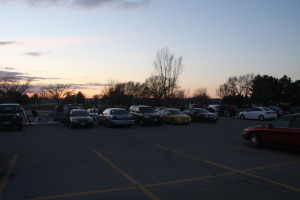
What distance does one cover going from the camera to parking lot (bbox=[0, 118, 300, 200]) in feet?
17.7

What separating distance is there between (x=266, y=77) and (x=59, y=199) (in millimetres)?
83638

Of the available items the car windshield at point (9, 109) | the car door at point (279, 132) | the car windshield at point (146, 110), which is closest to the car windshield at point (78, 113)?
the car windshield at point (9, 109)

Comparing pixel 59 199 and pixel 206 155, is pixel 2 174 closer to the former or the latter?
pixel 59 199

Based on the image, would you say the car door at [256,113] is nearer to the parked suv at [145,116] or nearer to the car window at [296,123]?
the parked suv at [145,116]

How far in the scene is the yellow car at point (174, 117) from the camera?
904 inches

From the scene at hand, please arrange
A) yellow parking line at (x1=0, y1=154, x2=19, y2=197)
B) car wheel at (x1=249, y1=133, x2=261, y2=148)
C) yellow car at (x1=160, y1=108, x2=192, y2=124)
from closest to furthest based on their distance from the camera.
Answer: yellow parking line at (x1=0, y1=154, x2=19, y2=197) → car wheel at (x1=249, y1=133, x2=261, y2=148) → yellow car at (x1=160, y1=108, x2=192, y2=124)

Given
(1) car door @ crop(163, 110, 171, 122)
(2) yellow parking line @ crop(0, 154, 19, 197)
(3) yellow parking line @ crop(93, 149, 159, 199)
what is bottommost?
(2) yellow parking line @ crop(0, 154, 19, 197)

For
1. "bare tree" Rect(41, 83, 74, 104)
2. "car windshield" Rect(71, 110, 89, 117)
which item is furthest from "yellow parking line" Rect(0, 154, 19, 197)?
"bare tree" Rect(41, 83, 74, 104)

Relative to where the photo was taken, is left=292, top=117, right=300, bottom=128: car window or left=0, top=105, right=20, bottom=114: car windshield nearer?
left=292, top=117, right=300, bottom=128: car window

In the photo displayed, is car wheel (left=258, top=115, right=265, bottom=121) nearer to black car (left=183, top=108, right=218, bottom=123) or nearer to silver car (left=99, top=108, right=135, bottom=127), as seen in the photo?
black car (left=183, top=108, right=218, bottom=123)

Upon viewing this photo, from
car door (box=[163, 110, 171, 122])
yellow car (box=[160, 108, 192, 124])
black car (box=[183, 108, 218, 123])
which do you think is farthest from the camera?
black car (box=[183, 108, 218, 123])

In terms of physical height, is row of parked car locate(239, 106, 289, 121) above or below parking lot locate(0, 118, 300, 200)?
above

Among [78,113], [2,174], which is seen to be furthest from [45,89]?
[2,174]

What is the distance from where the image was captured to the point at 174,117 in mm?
23203
